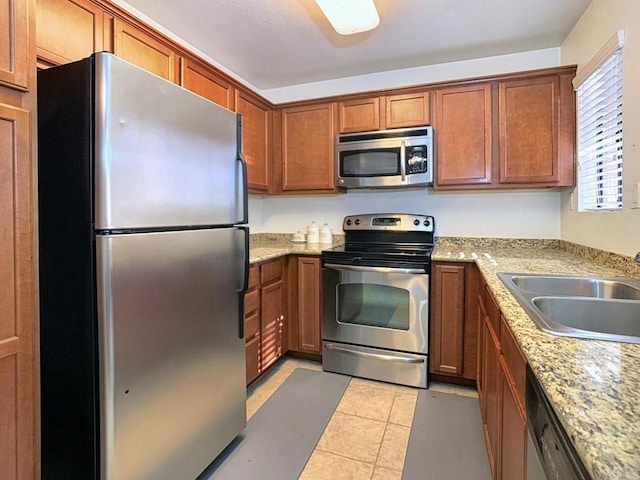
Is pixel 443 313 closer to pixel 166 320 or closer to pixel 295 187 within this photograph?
pixel 295 187

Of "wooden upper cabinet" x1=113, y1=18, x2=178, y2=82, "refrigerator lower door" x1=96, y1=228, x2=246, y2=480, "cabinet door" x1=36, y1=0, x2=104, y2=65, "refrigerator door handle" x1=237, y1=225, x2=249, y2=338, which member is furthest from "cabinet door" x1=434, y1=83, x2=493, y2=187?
"cabinet door" x1=36, y1=0, x2=104, y2=65

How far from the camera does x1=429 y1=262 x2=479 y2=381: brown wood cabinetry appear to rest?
7.58 feet

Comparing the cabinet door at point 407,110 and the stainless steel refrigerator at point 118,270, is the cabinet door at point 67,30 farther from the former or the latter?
the cabinet door at point 407,110

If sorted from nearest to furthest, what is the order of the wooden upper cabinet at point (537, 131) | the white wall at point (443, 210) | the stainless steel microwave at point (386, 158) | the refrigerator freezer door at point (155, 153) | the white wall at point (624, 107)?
the refrigerator freezer door at point (155, 153) < the white wall at point (624, 107) < the wooden upper cabinet at point (537, 131) < the stainless steel microwave at point (386, 158) < the white wall at point (443, 210)

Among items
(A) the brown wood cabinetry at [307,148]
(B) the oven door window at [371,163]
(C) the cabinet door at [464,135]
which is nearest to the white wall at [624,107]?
(C) the cabinet door at [464,135]

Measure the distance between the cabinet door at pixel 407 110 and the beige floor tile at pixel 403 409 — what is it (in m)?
1.94

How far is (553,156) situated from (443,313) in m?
1.30

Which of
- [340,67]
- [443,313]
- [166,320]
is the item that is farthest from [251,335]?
[340,67]

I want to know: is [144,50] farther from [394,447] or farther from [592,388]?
[394,447]

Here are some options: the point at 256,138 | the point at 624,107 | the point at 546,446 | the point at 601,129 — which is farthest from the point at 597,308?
the point at 256,138

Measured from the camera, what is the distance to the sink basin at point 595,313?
1.20 m

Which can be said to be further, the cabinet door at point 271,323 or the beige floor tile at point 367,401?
the cabinet door at point 271,323

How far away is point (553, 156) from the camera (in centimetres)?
241

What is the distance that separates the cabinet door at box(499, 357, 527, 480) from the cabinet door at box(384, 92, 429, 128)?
197 centimetres
